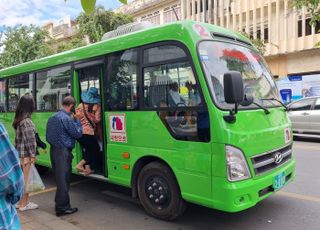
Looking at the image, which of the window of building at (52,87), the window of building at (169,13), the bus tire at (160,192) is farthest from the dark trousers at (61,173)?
the window of building at (169,13)

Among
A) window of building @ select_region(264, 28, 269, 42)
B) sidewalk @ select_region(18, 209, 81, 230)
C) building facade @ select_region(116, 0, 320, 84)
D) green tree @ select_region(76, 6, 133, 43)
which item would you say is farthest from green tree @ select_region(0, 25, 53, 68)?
sidewalk @ select_region(18, 209, 81, 230)

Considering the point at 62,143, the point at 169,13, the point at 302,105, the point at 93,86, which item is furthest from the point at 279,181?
the point at 169,13

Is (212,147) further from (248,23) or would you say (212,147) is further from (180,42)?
(248,23)

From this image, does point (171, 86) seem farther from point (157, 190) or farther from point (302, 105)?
point (302, 105)

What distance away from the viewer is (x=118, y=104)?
5.62m

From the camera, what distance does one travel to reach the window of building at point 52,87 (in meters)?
6.82

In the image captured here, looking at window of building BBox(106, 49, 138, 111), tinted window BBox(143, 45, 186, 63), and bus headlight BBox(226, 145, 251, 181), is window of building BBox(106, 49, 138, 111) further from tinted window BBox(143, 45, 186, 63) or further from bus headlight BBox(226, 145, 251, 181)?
bus headlight BBox(226, 145, 251, 181)

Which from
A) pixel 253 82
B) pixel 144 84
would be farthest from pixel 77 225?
pixel 253 82

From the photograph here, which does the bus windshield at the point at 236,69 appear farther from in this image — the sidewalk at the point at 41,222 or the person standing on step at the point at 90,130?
the sidewalk at the point at 41,222

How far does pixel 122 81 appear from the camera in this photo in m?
5.56

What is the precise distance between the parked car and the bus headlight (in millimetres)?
9057

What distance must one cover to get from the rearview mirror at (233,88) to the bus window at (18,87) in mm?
5252

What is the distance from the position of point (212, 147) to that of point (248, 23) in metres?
26.3

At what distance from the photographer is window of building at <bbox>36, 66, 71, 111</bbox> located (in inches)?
269
